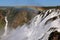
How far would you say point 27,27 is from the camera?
7582mm

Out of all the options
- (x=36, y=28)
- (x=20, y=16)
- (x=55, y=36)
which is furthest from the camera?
(x=20, y=16)

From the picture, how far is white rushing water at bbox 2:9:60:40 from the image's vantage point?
6101 mm

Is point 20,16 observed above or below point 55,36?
above

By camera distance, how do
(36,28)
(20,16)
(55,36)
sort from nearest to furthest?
(55,36), (36,28), (20,16)

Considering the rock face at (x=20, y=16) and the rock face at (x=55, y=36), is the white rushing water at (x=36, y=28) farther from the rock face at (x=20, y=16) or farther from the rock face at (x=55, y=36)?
the rock face at (x=55, y=36)

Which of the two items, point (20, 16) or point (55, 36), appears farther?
point (20, 16)

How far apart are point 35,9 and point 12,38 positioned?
4.94 ft

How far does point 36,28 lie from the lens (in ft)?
22.8

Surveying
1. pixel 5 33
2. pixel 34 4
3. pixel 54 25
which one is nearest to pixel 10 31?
pixel 5 33

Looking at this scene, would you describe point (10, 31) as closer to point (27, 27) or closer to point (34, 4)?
point (27, 27)

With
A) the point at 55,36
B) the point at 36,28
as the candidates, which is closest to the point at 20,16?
the point at 36,28

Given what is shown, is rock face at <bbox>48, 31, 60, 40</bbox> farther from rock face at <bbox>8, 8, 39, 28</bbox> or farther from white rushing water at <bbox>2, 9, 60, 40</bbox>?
rock face at <bbox>8, 8, 39, 28</bbox>


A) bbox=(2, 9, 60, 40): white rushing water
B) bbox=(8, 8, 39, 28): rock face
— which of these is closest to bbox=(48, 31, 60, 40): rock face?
bbox=(2, 9, 60, 40): white rushing water

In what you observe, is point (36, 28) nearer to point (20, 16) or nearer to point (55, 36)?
point (20, 16)
